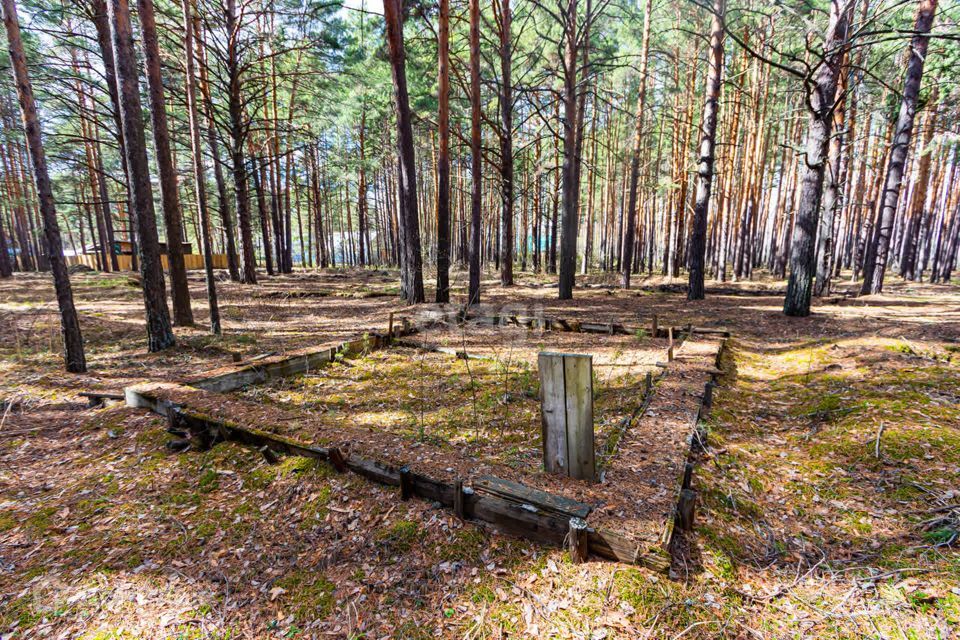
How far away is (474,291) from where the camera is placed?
12422mm

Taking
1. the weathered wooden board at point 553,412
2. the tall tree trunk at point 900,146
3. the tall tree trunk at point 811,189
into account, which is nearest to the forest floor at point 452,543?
Result: the weathered wooden board at point 553,412

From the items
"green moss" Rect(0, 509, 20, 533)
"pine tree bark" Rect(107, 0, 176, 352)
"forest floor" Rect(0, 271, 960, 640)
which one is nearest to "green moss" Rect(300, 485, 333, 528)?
"forest floor" Rect(0, 271, 960, 640)

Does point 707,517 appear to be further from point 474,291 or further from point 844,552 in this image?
point 474,291

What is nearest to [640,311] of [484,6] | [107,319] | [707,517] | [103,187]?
[707,517]

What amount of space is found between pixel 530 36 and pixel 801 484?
21732 mm

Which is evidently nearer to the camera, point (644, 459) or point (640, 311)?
point (644, 459)

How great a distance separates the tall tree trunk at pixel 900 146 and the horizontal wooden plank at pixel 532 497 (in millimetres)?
16492

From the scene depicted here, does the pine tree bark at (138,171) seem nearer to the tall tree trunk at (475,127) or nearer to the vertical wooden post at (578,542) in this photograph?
the tall tree trunk at (475,127)

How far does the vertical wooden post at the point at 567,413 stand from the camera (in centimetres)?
301

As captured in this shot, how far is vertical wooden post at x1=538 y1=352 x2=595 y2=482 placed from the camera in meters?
3.01

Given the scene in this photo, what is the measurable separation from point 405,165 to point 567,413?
32.8 feet

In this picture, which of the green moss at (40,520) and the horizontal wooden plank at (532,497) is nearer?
the horizontal wooden plank at (532,497)

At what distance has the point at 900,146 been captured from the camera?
42.0 ft

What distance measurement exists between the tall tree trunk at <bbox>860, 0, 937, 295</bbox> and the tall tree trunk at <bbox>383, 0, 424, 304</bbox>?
1435 cm
